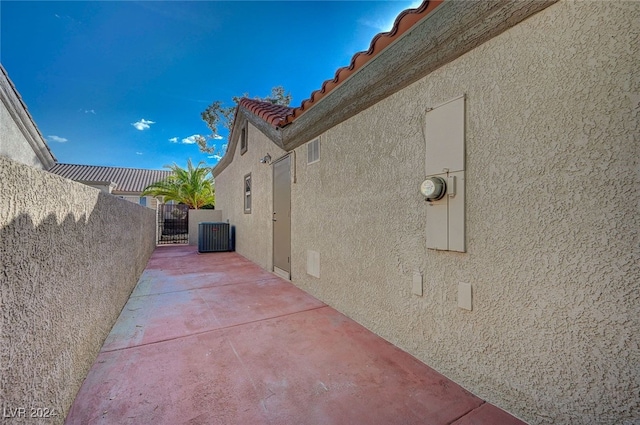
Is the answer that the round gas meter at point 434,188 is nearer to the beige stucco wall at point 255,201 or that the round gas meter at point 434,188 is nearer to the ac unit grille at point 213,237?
the beige stucco wall at point 255,201

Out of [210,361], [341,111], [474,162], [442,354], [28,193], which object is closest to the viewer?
[28,193]

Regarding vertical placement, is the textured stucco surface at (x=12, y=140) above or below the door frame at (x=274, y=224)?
above

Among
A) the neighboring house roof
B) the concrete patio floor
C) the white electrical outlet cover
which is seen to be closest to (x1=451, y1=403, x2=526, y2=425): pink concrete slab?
the concrete patio floor

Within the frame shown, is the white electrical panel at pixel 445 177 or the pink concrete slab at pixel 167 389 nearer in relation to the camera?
the pink concrete slab at pixel 167 389

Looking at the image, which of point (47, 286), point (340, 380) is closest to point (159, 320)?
point (47, 286)

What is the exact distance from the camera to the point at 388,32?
2.70 meters

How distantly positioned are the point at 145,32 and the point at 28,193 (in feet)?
31.3

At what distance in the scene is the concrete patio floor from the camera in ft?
6.45

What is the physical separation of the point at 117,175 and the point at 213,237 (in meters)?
25.0

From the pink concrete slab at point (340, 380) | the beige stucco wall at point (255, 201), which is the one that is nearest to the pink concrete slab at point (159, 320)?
the pink concrete slab at point (340, 380)

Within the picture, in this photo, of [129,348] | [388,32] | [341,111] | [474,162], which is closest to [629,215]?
[474,162]

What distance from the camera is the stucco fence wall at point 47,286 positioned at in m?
1.20

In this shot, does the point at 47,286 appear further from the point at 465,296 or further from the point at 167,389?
the point at 465,296

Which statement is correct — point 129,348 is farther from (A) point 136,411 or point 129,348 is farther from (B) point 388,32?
(B) point 388,32
